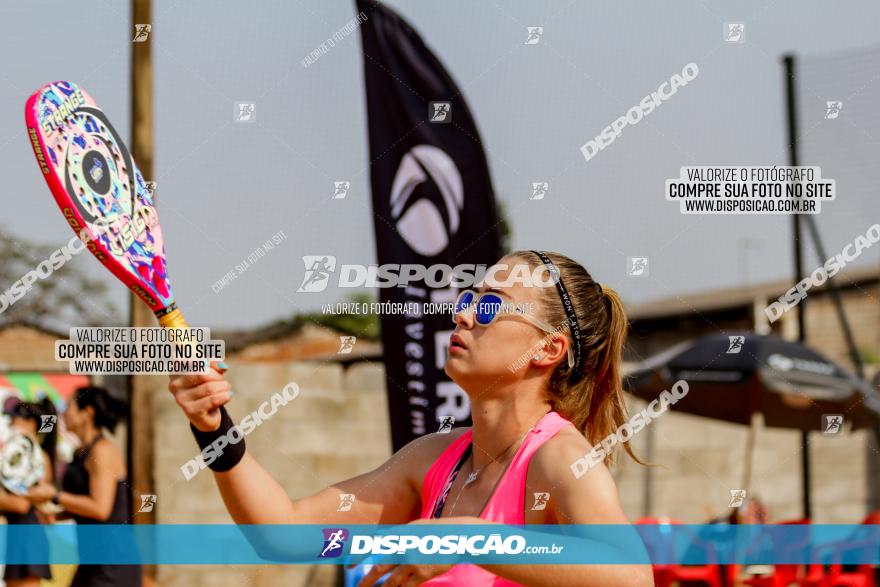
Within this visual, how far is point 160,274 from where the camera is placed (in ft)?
9.57

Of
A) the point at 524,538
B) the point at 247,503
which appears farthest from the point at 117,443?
the point at 524,538

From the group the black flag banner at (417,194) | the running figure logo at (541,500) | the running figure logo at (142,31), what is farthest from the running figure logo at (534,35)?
the running figure logo at (541,500)

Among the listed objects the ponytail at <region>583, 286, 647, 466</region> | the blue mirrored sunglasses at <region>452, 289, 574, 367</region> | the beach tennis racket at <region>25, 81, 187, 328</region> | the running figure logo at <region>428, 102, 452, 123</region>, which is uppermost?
the running figure logo at <region>428, 102, 452, 123</region>

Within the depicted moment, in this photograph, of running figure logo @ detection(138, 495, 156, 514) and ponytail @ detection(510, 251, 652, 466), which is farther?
running figure logo @ detection(138, 495, 156, 514)

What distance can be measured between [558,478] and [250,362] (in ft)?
17.2

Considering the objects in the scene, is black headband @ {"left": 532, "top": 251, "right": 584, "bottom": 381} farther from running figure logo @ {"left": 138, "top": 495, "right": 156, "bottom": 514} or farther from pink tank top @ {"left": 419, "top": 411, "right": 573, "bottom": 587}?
A: running figure logo @ {"left": 138, "top": 495, "right": 156, "bottom": 514}

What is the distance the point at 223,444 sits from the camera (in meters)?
2.64

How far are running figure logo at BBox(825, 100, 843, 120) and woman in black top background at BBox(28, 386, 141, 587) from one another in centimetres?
453

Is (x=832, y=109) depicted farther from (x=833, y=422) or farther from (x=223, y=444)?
(x=223, y=444)

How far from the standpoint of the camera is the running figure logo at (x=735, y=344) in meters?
7.25

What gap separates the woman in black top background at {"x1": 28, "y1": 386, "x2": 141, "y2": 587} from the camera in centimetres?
573

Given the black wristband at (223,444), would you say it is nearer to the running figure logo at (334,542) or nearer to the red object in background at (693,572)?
the running figure logo at (334,542)

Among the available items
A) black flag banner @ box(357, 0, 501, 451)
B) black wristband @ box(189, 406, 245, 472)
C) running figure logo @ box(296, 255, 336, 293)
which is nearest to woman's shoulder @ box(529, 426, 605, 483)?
black wristband @ box(189, 406, 245, 472)

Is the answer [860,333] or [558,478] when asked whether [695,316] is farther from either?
[558,478]
